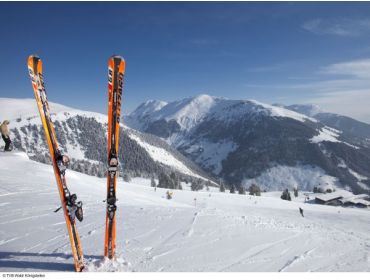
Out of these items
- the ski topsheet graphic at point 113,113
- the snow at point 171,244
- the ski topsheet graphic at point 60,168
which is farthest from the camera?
the snow at point 171,244

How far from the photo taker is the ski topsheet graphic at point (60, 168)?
879 cm

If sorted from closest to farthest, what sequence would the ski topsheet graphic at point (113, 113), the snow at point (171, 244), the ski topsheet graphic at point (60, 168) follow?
the ski topsheet graphic at point (60, 168), the ski topsheet graphic at point (113, 113), the snow at point (171, 244)

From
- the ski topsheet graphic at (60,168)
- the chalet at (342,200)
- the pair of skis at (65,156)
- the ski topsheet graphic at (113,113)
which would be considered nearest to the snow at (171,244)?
the ski topsheet graphic at (60,168)

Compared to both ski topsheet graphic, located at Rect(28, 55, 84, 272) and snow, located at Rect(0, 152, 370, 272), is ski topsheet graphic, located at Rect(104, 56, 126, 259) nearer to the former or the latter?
ski topsheet graphic, located at Rect(28, 55, 84, 272)

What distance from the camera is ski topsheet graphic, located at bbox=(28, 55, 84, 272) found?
879 cm

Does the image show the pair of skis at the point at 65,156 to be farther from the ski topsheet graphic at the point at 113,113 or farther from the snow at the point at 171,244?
the snow at the point at 171,244

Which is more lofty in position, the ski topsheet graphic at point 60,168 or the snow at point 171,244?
the ski topsheet graphic at point 60,168

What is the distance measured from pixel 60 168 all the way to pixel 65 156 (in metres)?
0.40

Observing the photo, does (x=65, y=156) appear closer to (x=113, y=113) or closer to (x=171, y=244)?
(x=113, y=113)

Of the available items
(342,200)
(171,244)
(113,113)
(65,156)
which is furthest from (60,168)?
(342,200)

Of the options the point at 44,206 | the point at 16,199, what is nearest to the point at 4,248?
the point at 44,206

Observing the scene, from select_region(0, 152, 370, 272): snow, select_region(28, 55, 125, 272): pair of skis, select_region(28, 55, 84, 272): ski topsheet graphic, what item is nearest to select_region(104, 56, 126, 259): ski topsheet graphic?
select_region(28, 55, 125, 272): pair of skis

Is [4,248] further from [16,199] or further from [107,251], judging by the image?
[16,199]

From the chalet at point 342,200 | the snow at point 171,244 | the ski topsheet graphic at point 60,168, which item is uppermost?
the ski topsheet graphic at point 60,168
